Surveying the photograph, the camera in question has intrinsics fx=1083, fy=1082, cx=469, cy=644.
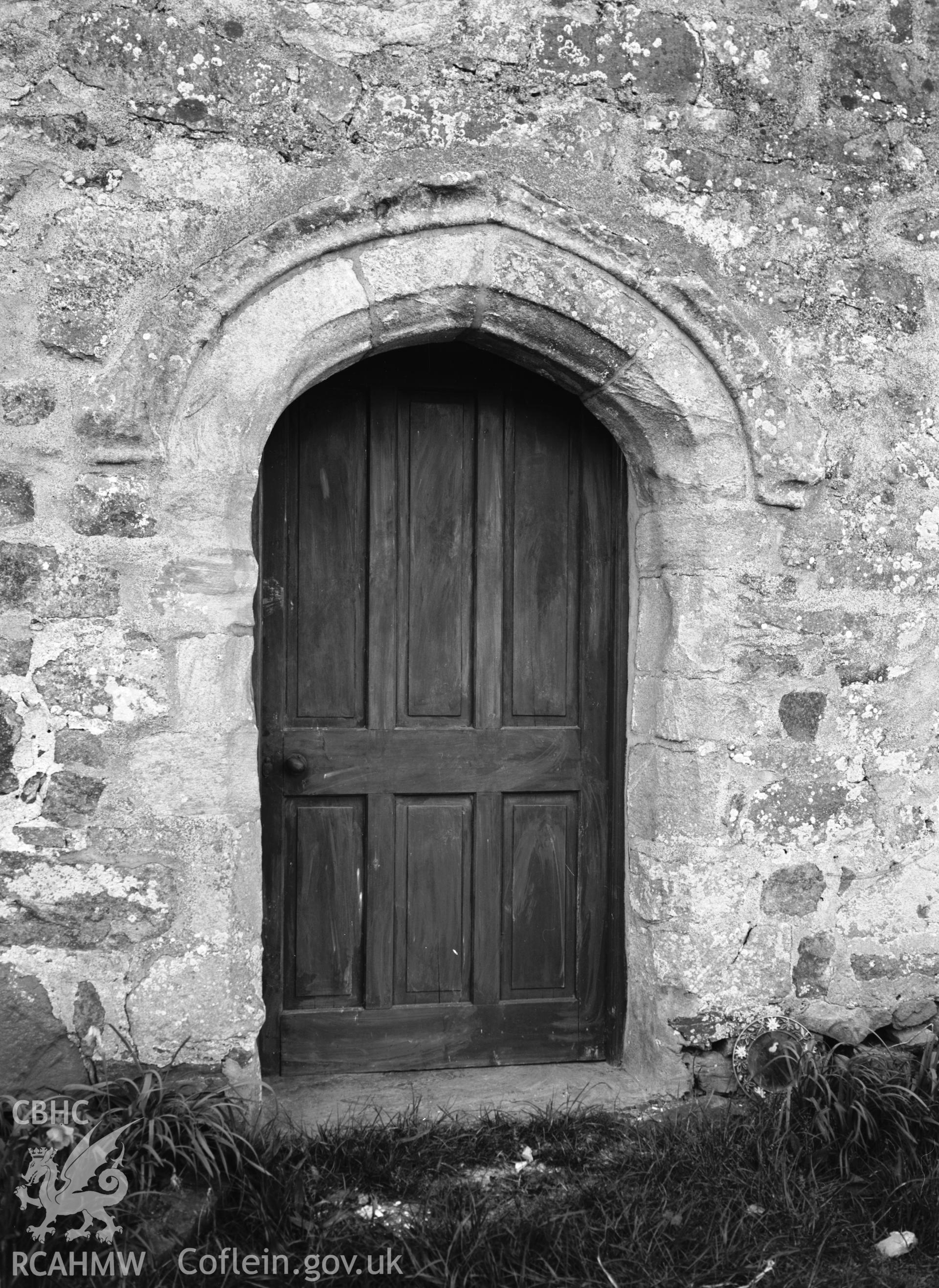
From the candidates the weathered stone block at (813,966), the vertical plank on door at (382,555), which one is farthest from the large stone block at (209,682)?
the weathered stone block at (813,966)

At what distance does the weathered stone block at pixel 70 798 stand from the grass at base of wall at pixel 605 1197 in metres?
0.83

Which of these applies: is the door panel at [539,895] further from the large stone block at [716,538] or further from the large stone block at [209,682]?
the large stone block at [209,682]

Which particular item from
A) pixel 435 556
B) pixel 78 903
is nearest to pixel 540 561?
pixel 435 556

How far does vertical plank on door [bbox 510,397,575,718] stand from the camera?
315 cm

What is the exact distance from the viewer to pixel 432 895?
313 cm

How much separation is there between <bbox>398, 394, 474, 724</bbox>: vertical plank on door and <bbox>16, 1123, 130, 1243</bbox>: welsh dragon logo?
1335 millimetres

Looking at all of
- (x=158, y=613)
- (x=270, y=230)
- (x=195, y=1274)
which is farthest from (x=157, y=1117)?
(x=270, y=230)

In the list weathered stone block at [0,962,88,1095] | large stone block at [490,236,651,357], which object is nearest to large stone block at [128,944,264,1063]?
weathered stone block at [0,962,88,1095]

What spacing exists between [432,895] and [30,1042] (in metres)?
1.11

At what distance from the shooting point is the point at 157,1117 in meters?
2.42

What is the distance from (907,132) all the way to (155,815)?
2742 millimetres

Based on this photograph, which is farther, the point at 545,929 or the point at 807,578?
the point at 545,929

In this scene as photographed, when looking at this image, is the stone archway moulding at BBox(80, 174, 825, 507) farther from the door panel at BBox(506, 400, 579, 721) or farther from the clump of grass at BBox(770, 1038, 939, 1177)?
the clump of grass at BBox(770, 1038, 939, 1177)

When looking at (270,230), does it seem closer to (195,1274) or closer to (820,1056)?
(195,1274)
